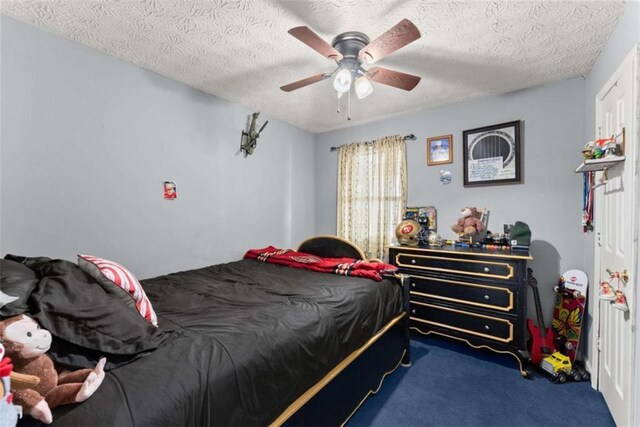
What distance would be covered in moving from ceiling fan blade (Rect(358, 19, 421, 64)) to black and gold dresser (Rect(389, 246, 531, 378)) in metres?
1.71

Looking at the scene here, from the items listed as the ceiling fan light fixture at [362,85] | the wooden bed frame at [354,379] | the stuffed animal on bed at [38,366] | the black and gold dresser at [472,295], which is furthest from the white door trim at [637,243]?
the stuffed animal on bed at [38,366]

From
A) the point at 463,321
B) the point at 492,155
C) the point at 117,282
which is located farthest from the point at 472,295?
the point at 117,282

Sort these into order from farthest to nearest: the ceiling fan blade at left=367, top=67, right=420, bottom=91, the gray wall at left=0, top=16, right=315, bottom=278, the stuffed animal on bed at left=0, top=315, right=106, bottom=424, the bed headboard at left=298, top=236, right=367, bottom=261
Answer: the bed headboard at left=298, top=236, right=367, bottom=261 < the ceiling fan blade at left=367, top=67, right=420, bottom=91 < the gray wall at left=0, top=16, right=315, bottom=278 < the stuffed animal on bed at left=0, top=315, right=106, bottom=424

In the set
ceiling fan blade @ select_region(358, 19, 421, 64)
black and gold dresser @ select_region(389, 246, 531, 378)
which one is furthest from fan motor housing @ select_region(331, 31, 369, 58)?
black and gold dresser @ select_region(389, 246, 531, 378)

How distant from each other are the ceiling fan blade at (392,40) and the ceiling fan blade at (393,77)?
14 cm

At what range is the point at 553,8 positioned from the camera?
5.33ft

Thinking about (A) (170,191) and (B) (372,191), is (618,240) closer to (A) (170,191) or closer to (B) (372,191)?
(B) (372,191)

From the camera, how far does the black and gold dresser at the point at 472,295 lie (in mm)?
2193

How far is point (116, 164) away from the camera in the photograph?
7.18 feet

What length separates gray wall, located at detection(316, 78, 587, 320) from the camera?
246 centimetres

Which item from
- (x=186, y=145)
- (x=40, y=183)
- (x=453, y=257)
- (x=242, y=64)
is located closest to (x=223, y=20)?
(x=242, y=64)

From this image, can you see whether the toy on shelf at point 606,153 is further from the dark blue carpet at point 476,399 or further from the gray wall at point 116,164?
the gray wall at point 116,164

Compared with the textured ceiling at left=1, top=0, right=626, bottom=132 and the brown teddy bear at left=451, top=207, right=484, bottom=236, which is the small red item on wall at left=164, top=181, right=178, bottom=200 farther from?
the brown teddy bear at left=451, top=207, right=484, bottom=236

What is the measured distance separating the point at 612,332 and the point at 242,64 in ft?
10.4
